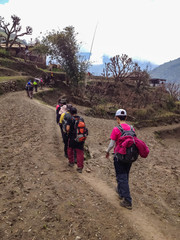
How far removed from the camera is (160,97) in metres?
34.7

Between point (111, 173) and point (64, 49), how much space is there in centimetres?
2835

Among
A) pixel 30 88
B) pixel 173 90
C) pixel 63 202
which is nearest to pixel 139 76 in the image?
pixel 173 90

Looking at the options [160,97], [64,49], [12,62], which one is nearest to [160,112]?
[160,97]

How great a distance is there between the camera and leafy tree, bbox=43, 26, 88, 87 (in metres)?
30.7

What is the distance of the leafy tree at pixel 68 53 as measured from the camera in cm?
3070

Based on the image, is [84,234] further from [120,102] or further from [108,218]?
[120,102]

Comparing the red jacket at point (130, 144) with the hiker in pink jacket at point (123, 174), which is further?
the hiker in pink jacket at point (123, 174)

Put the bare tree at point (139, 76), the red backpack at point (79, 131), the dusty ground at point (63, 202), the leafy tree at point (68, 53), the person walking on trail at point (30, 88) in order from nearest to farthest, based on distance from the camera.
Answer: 1. the dusty ground at point (63, 202)
2. the red backpack at point (79, 131)
3. the person walking on trail at point (30, 88)
4. the leafy tree at point (68, 53)
5. the bare tree at point (139, 76)

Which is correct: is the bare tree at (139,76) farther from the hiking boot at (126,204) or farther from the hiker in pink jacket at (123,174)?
the hiking boot at (126,204)

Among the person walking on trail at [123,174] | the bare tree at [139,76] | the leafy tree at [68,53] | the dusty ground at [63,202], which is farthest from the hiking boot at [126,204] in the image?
the bare tree at [139,76]

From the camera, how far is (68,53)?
31172 millimetres

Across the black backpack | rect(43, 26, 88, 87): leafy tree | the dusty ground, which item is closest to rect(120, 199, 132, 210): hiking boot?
the dusty ground

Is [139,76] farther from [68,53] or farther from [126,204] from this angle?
[126,204]

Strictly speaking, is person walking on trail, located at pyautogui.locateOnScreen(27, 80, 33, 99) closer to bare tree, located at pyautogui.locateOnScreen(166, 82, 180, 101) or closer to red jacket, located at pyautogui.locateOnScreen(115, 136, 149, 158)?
red jacket, located at pyautogui.locateOnScreen(115, 136, 149, 158)
